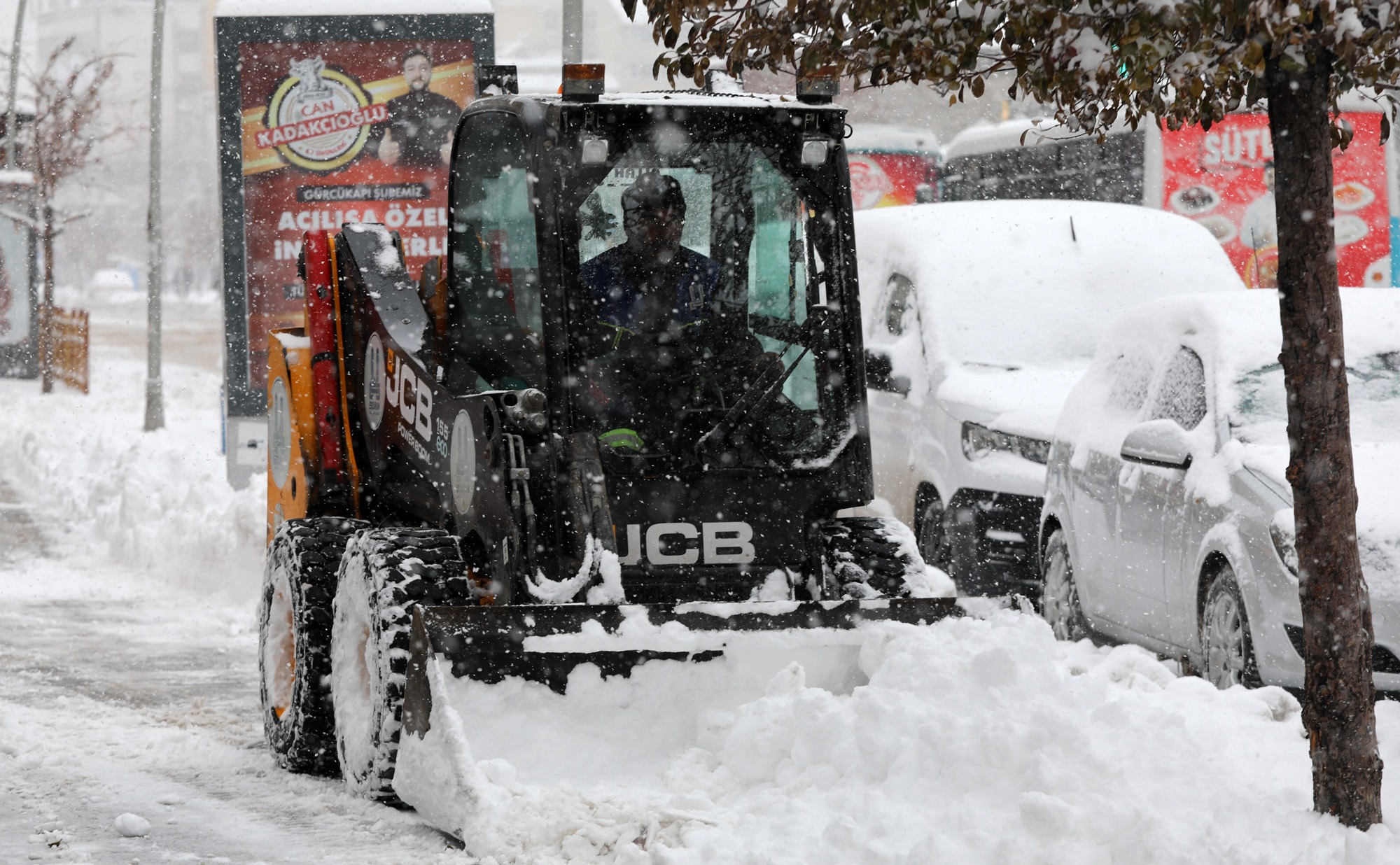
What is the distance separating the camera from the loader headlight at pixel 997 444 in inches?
371

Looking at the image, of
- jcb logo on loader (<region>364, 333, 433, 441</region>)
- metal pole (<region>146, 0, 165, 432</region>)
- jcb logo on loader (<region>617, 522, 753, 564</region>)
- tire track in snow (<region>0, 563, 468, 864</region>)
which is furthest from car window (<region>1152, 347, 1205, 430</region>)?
metal pole (<region>146, 0, 165, 432</region>)

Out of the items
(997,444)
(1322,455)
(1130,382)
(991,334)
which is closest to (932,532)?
(997,444)

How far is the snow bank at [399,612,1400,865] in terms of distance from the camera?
444cm

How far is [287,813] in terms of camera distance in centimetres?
577

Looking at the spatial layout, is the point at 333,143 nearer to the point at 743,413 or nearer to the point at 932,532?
the point at 932,532

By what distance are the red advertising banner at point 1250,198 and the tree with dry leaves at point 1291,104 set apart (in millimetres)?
11821

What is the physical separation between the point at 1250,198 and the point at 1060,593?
28.6ft

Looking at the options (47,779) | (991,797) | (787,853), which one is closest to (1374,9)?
(991,797)

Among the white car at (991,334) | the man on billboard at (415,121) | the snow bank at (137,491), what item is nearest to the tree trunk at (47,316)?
the snow bank at (137,491)

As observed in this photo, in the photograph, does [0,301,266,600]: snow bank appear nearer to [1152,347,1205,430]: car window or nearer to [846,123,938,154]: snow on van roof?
[1152,347,1205,430]: car window

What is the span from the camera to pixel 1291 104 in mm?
4445

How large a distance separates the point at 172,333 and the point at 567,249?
49.1 meters

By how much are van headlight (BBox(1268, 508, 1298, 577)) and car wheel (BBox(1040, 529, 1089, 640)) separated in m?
2.09

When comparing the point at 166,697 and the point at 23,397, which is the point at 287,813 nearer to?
the point at 166,697
